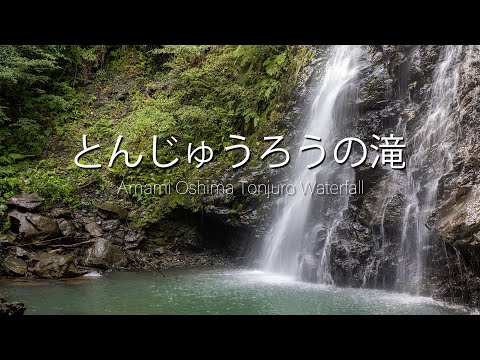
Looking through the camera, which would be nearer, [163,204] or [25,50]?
[163,204]

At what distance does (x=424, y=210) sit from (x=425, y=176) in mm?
640

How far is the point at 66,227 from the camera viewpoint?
10305 millimetres

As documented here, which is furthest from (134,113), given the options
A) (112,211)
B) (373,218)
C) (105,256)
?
(373,218)

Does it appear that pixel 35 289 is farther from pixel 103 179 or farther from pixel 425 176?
pixel 425 176

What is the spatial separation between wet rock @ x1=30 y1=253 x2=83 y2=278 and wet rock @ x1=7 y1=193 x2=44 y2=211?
153 centimetres

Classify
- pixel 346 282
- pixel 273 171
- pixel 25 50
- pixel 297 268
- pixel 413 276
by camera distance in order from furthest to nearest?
1. pixel 25 50
2. pixel 273 171
3. pixel 297 268
4. pixel 346 282
5. pixel 413 276

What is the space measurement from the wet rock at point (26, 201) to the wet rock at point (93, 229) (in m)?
1.28

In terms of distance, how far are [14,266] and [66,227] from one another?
5.21ft

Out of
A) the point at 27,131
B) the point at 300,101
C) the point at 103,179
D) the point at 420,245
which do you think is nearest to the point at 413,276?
the point at 420,245

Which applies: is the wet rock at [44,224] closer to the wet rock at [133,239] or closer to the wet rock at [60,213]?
the wet rock at [60,213]

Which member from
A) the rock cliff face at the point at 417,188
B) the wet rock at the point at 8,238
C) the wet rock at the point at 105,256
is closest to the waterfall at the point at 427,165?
the rock cliff face at the point at 417,188

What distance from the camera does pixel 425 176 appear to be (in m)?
7.70

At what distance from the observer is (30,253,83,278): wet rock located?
8.88 meters

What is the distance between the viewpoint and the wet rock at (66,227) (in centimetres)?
1019
